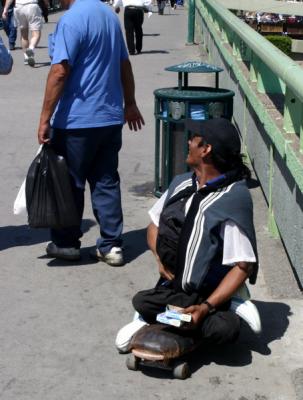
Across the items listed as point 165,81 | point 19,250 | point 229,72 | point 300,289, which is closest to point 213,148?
point 300,289

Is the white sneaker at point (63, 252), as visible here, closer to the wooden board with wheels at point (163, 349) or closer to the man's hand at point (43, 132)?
the man's hand at point (43, 132)

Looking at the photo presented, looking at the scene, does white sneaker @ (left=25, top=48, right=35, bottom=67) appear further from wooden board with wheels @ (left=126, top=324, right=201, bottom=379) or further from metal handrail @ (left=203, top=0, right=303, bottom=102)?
wooden board with wheels @ (left=126, top=324, right=201, bottom=379)

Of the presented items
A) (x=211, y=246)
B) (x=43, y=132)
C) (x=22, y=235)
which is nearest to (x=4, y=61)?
(x=43, y=132)

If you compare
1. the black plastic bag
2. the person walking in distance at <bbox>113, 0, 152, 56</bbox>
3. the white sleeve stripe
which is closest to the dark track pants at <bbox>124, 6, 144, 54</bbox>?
the person walking in distance at <bbox>113, 0, 152, 56</bbox>

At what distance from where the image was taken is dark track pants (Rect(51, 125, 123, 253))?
18.8 feet

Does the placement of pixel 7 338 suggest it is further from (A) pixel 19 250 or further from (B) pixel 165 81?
(B) pixel 165 81

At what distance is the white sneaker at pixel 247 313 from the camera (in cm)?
440

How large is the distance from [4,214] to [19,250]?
978 mm

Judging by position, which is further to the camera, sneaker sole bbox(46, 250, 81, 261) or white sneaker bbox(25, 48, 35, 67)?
white sneaker bbox(25, 48, 35, 67)

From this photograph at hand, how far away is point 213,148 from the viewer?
4383 millimetres

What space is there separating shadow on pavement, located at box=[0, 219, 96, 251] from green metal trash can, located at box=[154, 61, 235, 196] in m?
0.86

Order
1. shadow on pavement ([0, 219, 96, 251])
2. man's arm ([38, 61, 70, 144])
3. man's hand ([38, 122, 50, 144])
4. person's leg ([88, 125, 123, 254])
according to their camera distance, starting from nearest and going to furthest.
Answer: man's arm ([38, 61, 70, 144])
man's hand ([38, 122, 50, 144])
person's leg ([88, 125, 123, 254])
shadow on pavement ([0, 219, 96, 251])

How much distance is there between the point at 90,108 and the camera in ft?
18.4

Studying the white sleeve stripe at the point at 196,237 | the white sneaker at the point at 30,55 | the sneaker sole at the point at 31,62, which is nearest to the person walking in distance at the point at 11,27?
the sneaker sole at the point at 31,62
